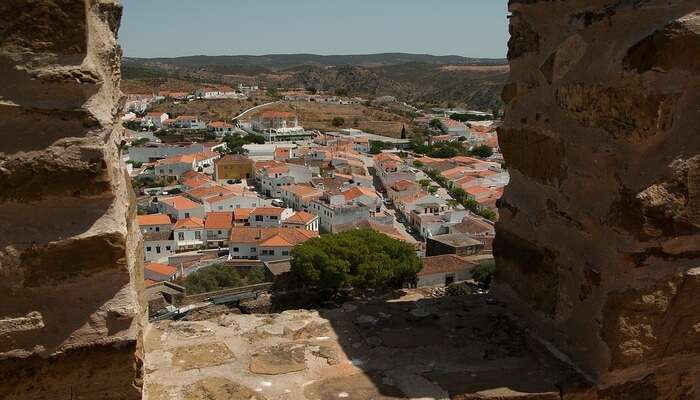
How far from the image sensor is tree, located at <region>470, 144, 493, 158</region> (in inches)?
2076

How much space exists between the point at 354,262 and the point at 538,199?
47.0 ft

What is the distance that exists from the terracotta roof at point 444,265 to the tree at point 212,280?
253 inches

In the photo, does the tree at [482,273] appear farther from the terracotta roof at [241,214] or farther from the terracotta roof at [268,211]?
the terracotta roof at [241,214]

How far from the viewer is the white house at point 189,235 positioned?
28.8 m

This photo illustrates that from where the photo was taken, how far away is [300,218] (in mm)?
30047

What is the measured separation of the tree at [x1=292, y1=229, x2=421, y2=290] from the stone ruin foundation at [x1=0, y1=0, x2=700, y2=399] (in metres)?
13.6

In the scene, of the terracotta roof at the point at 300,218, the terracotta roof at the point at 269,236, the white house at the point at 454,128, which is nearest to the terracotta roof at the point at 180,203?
the terracotta roof at the point at 269,236

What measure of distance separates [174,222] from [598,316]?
99.5ft

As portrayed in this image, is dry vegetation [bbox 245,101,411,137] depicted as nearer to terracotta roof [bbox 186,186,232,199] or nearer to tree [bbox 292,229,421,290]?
terracotta roof [bbox 186,186,232,199]

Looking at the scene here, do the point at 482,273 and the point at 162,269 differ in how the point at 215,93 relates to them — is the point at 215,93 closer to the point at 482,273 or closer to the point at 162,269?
the point at 162,269

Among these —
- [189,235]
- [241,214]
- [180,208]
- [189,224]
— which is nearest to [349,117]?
[241,214]

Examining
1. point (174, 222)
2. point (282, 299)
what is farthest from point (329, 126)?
point (282, 299)

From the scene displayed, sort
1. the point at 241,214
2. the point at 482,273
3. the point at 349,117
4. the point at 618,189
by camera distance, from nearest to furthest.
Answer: the point at 618,189, the point at 482,273, the point at 241,214, the point at 349,117

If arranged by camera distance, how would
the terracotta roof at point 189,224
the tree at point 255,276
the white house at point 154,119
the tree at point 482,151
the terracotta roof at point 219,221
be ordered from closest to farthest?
the tree at point 255,276, the terracotta roof at point 189,224, the terracotta roof at point 219,221, the tree at point 482,151, the white house at point 154,119
